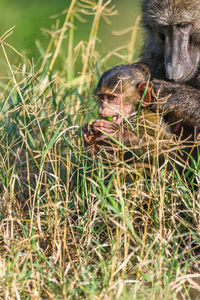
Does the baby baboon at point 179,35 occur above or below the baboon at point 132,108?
above

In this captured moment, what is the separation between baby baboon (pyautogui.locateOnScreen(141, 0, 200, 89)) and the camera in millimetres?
3756

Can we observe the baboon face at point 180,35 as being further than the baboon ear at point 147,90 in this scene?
Yes

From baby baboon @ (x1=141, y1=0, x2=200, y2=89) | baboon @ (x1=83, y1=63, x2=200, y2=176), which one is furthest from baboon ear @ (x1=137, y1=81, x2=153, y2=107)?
baby baboon @ (x1=141, y1=0, x2=200, y2=89)

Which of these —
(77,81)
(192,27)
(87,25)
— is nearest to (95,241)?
(192,27)

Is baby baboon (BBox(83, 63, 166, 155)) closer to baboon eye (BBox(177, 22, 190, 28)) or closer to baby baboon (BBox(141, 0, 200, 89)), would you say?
baby baboon (BBox(141, 0, 200, 89))

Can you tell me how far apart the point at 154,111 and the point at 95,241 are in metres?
1.01

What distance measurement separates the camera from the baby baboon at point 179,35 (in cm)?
376

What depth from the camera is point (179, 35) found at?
3.84 metres

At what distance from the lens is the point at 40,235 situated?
10.1 feet

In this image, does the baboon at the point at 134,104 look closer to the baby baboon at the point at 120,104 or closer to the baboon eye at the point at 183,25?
the baby baboon at the point at 120,104

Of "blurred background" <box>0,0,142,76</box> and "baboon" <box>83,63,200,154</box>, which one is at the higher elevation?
"baboon" <box>83,63,200,154</box>

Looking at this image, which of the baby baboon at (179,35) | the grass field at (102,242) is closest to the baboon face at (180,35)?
the baby baboon at (179,35)

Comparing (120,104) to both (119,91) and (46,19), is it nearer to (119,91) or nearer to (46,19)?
(119,91)

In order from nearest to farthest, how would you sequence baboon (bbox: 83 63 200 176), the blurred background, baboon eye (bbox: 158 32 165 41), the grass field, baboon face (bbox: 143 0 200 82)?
1. the grass field
2. baboon (bbox: 83 63 200 176)
3. baboon face (bbox: 143 0 200 82)
4. baboon eye (bbox: 158 32 165 41)
5. the blurred background
